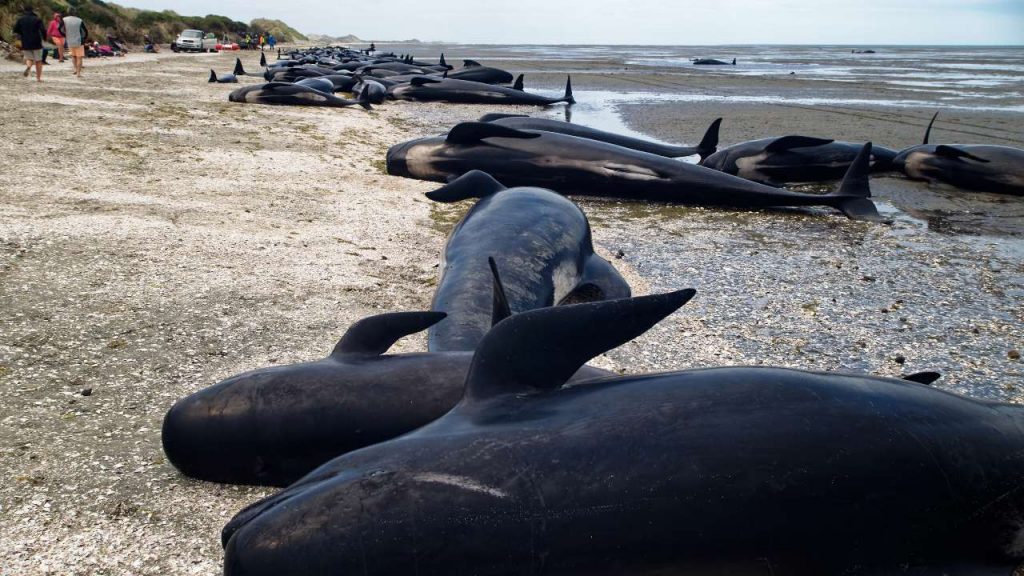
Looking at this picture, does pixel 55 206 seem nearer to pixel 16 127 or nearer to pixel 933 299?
pixel 16 127

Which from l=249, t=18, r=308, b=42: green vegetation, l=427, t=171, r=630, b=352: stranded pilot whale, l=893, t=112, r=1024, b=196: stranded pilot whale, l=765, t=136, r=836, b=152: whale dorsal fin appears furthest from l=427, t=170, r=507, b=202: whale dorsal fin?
l=249, t=18, r=308, b=42: green vegetation

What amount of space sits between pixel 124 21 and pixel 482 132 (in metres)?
58.7

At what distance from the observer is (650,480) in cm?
163

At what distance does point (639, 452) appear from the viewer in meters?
1.70

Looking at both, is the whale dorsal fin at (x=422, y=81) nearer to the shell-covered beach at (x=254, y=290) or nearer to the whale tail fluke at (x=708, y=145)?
the shell-covered beach at (x=254, y=290)

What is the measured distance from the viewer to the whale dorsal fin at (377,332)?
2789 millimetres

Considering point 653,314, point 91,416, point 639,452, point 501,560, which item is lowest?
point 91,416

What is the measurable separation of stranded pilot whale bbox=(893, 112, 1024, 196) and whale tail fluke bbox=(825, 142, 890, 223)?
2.17 meters

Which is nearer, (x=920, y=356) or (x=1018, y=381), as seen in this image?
(x=1018, y=381)

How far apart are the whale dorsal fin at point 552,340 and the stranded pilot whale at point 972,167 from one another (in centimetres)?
834

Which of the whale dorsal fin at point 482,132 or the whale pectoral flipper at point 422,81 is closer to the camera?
the whale dorsal fin at point 482,132

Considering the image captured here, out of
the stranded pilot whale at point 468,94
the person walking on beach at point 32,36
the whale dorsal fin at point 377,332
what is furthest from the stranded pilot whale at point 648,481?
the person walking on beach at point 32,36

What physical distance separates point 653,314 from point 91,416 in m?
2.30

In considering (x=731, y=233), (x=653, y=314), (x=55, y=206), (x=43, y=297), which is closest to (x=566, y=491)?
(x=653, y=314)
